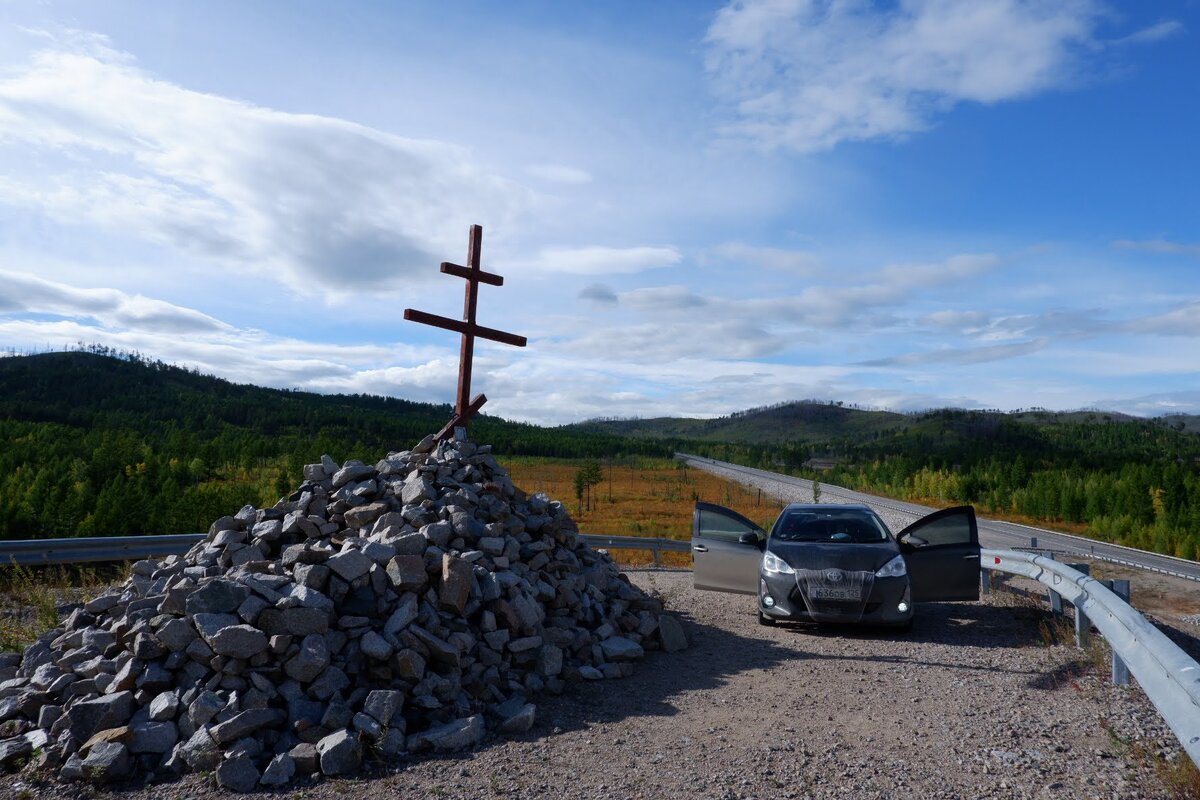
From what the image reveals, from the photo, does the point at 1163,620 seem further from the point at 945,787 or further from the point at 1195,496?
the point at 1195,496

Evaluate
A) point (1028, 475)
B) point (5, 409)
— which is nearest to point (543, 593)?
point (1028, 475)

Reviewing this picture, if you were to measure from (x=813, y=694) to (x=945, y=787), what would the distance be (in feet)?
6.91

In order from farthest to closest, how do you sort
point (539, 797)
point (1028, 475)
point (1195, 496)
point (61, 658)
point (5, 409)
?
1. point (5, 409)
2. point (1028, 475)
3. point (1195, 496)
4. point (61, 658)
5. point (539, 797)

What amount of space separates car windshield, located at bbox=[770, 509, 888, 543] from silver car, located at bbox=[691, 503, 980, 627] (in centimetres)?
1

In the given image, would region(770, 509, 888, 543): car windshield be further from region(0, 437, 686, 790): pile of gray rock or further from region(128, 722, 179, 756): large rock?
region(128, 722, 179, 756): large rock

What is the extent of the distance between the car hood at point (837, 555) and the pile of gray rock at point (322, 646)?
1.80 meters

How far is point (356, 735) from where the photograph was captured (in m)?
5.40

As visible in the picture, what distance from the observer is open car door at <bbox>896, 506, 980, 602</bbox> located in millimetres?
9875

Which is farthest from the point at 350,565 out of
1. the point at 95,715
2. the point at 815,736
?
the point at 815,736

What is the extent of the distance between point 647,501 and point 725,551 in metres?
31.1

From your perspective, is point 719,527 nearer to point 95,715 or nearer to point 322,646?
point 322,646

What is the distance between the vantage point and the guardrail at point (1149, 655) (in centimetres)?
419

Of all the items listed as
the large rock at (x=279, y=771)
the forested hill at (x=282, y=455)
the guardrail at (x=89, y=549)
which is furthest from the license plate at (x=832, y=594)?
the forested hill at (x=282, y=455)

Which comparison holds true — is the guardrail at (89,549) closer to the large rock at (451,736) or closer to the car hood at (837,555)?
the car hood at (837,555)
